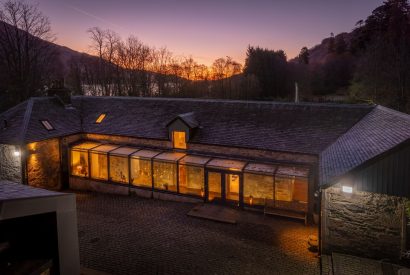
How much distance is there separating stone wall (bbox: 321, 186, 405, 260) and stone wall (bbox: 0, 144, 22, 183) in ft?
53.9

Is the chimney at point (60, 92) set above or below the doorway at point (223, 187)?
above

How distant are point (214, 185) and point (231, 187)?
3.12ft

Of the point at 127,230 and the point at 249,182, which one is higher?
the point at 249,182

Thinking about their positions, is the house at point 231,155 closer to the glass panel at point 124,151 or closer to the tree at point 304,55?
the glass panel at point 124,151

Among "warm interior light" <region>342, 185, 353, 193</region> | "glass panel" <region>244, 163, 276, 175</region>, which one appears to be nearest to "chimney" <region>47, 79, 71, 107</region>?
"glass panel" <region>244, 163, 276, 175</region>

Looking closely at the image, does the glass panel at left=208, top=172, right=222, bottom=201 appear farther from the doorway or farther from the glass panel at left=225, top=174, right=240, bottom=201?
the glass panel at left=225, top=174, right=240, bottom=201

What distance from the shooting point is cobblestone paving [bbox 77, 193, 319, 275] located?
11.7 metres

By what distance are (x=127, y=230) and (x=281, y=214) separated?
24.7ft

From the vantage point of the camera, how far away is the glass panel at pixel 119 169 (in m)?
19.1

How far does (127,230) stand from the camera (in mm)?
14602

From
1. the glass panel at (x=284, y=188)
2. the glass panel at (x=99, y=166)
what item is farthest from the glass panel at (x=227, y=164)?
the glass panel at (x=99, y=166)

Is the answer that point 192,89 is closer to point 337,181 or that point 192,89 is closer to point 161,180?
point 161,180

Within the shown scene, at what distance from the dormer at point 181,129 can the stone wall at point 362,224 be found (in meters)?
8.97

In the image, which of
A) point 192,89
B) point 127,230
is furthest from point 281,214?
point 192,89
